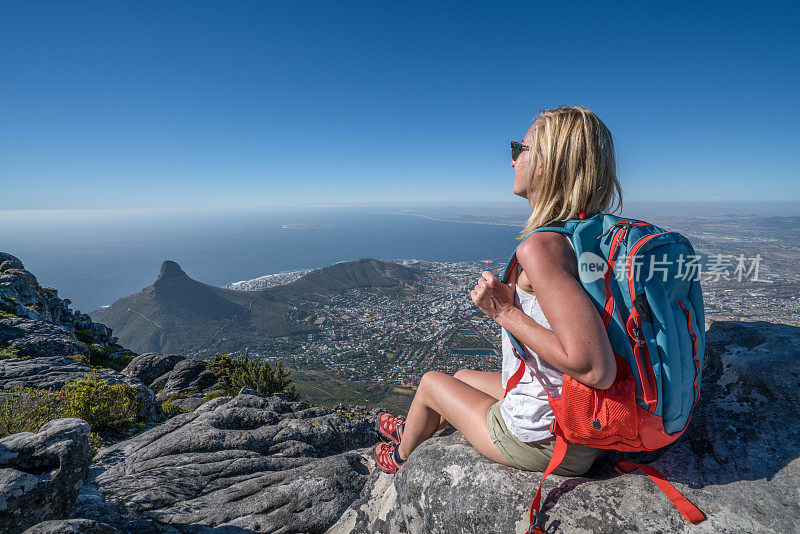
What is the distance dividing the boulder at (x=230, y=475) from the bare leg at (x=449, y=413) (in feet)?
4.92

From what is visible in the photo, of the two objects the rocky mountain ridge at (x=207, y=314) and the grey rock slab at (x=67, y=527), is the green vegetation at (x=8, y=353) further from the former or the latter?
the rocky mountain ridge at (x=207, y=314)

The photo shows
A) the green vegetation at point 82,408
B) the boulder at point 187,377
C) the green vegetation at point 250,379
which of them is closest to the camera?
the green vegetation at point 82,408

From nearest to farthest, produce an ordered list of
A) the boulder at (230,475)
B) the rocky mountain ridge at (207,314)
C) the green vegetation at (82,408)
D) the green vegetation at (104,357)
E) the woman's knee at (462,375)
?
the boulder at (230,475) < the woman's knee at (462,375) < the green vegetation at (82,408) < the green vegetation at (104,357) < the rocky mountain ridge at (207,314)

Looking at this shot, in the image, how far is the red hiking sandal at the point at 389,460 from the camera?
3471 millimetres

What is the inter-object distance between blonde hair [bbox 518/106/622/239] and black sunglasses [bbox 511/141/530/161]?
0.69ft

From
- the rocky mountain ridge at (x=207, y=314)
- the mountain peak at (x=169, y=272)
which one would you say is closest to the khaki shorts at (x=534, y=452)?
the rocky mountain ridge at (x=207, y=314)

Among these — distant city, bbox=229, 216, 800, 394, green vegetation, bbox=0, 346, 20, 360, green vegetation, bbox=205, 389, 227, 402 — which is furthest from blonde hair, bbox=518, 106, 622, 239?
distant city, bbox=229, 216, 800, 394

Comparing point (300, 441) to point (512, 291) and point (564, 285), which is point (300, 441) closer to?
point (512, 291)

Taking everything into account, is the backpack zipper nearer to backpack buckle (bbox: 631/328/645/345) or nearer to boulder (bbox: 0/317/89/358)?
backpack buckle (bbox: 631/328/645/345)

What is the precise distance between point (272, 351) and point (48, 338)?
4593cm

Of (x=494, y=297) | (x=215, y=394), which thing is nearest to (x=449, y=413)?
(x=494, y=297)

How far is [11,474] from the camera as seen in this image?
2596 mm

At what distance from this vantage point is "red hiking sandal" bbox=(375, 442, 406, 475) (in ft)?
11.4

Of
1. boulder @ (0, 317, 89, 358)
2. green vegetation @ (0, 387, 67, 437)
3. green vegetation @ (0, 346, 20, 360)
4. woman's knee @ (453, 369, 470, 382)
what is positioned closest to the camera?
woman's knee @ (453, 369, 470, 382)
